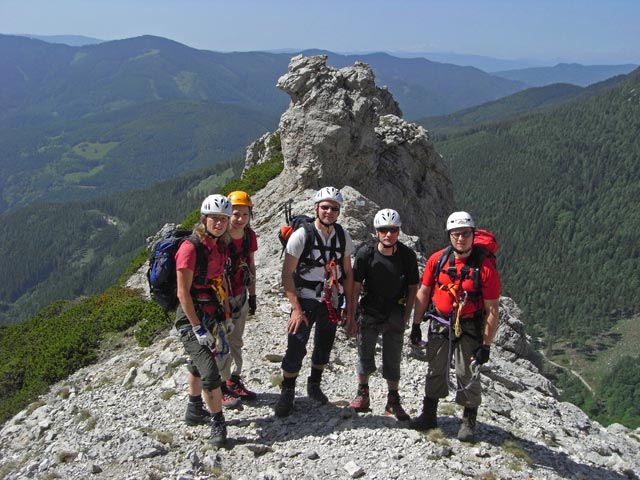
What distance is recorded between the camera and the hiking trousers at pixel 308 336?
927 centimetres

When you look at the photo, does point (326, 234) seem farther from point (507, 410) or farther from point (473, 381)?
point (507, 410)

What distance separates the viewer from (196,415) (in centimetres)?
952

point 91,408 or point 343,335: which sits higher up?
point 343,335

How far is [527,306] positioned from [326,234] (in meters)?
188

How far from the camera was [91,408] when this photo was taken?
1172 centimetres

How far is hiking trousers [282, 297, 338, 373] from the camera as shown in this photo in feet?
30.4

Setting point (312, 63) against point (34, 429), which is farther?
point (312, 63)

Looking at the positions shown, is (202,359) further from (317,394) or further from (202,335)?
(317,394)

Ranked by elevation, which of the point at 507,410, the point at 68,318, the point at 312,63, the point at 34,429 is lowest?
the point at 68,318

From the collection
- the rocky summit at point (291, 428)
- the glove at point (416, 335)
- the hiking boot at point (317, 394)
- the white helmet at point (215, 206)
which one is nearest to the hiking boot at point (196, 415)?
the rocky summit at point (291, 428)

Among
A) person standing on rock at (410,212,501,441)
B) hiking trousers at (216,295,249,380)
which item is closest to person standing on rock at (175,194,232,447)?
hiking trousers at (216,295,249,380)

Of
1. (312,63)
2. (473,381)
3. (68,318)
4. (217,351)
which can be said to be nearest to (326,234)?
(217,351)

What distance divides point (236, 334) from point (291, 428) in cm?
214

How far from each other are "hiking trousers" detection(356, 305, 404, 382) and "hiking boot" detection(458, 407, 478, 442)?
1.39m
